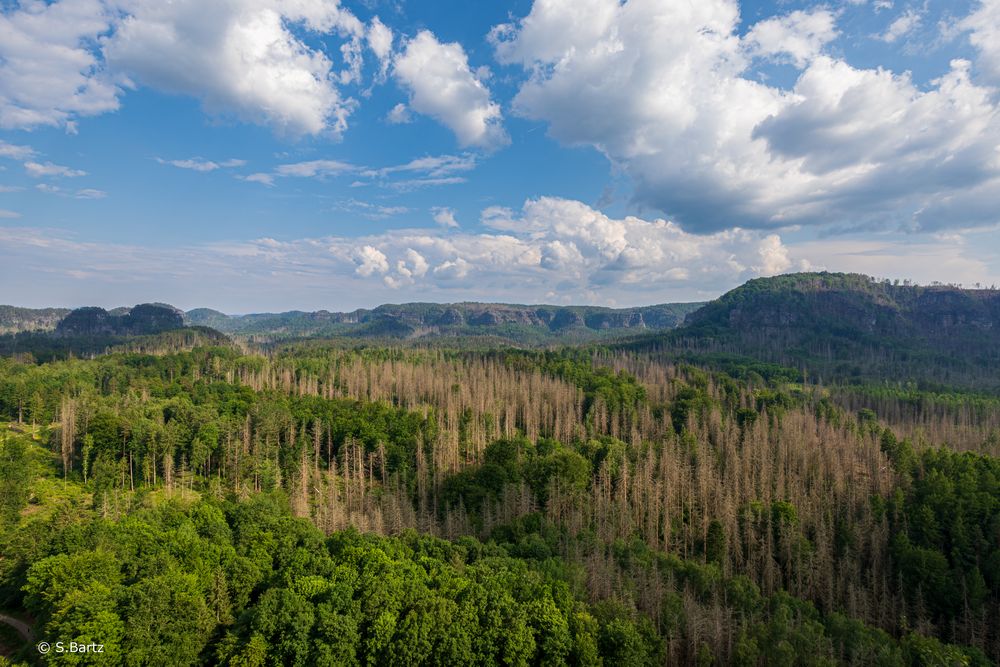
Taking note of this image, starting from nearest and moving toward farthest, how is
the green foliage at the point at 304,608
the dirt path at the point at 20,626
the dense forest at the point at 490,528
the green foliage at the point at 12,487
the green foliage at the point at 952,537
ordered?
the green foliage at the point at 304,608, the dense forest at the point at 490,528, the dirt path at the point at 20,626, the green foliage at the point at 952,537, the green foliage at the point at 12,487

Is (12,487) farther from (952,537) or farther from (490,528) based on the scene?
(952,537)

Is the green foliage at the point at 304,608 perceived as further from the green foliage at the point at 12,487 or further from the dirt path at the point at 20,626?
the green foliage at the point at 12,487

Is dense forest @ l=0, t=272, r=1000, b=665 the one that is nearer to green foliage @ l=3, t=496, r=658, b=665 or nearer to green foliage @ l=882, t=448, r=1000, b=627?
green foliage @ l=3, t=496, r=658, b=665

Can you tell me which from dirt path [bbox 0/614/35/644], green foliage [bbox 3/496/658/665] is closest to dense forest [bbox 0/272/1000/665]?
green foliage [bbox 3/496/658/665]

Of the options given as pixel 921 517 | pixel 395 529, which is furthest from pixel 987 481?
pixel 395 529

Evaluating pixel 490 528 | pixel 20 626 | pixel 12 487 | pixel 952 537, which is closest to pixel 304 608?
pixel 20 626

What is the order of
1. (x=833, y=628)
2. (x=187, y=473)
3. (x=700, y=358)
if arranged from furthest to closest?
(x=700, y=358) → (x=187, y=473) → (x=833, y=628)

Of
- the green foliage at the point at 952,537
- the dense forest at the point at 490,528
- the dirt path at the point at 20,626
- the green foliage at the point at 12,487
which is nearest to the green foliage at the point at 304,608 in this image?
the dense forest at the point at 490,528

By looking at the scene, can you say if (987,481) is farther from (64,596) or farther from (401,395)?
(401,395)
